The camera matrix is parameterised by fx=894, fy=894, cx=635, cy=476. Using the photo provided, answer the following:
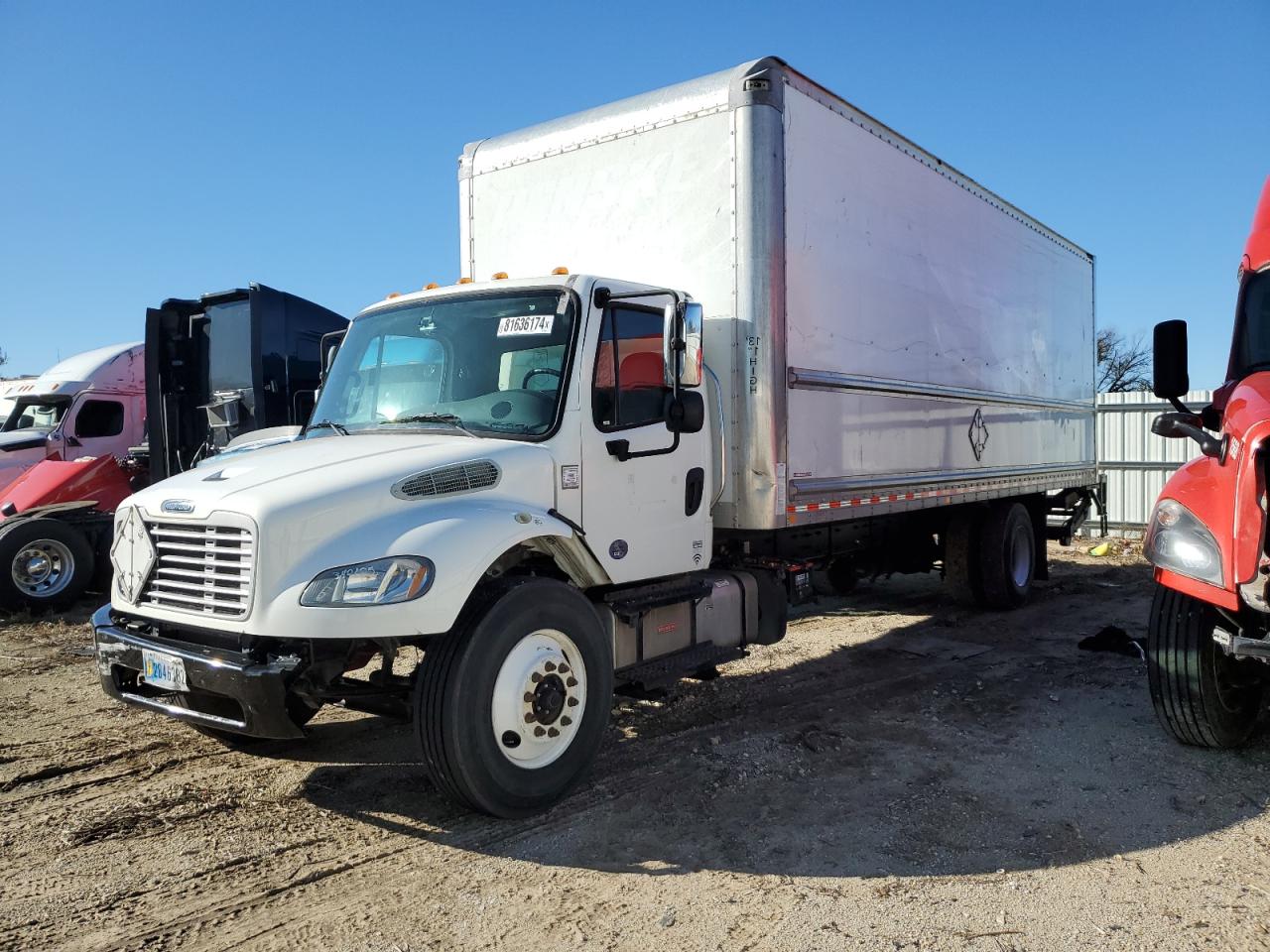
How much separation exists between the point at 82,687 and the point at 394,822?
384 cm

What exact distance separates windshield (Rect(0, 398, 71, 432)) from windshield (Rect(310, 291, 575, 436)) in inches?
337

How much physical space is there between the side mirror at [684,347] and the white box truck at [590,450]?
0.05 ft

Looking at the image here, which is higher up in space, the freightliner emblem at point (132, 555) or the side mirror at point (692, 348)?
the side mirror at point (692, 348)

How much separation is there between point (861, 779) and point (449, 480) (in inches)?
103

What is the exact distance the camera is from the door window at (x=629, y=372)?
4676 millimetres

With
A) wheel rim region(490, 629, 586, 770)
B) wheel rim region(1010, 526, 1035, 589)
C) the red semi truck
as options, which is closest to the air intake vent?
wheel rim region(490, 629, 586, 770)

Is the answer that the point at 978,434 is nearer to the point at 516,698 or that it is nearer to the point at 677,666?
the point at 677,666

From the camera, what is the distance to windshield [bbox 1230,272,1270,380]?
16.8 feet

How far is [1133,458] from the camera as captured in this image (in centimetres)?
1659

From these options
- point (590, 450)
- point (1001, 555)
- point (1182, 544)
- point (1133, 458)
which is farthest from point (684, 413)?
point (1133, 458)

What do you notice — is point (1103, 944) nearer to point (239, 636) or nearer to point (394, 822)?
point (394, 822)

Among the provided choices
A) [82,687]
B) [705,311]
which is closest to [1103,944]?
[705,311]

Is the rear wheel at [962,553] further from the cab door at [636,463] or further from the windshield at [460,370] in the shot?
the windshield at [460,370]

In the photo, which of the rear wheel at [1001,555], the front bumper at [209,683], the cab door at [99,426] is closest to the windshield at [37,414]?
the cab door at [99,426]
